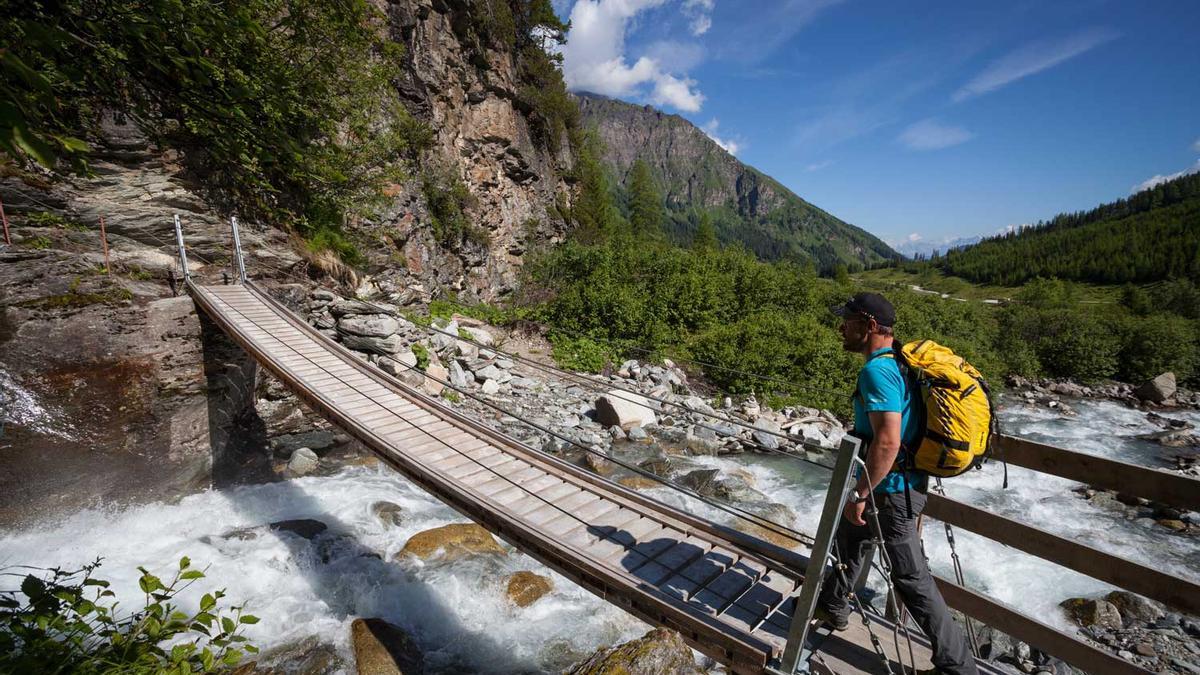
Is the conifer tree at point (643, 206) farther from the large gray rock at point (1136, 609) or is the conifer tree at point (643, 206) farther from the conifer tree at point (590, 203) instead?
the large gray rock at point (1136, 609)

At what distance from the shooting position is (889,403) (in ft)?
9.30

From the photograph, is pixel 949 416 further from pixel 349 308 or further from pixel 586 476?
pixel 349 308

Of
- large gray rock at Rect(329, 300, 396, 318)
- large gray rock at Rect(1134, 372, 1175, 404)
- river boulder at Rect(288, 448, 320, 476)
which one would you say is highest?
large gray rock at Rect(329, 300, 396, 318)

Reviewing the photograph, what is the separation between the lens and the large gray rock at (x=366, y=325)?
11.7 metres

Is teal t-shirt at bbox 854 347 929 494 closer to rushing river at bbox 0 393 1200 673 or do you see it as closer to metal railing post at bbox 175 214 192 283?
rushing river at bbox 0 393 1200 673

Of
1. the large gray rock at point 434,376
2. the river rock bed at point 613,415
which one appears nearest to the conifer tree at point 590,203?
the river rock bed at point 613,415

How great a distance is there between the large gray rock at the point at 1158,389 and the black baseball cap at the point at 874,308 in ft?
98.9

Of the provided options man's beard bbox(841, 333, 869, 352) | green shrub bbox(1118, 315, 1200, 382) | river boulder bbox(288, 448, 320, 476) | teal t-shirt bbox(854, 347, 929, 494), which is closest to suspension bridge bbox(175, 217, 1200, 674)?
teal t-shirt bbox(854, 347, 929, 494)

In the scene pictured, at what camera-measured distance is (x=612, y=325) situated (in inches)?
772

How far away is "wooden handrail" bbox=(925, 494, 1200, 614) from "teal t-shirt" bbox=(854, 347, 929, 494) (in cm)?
56

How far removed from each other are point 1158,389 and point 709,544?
30264mm

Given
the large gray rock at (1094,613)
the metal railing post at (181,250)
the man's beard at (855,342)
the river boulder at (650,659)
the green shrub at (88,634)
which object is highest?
the metal railing post at (181,250)

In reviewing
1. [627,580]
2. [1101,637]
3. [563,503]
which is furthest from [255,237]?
[1101,637]

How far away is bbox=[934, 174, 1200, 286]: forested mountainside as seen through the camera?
291ft
